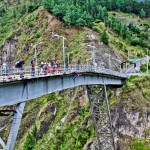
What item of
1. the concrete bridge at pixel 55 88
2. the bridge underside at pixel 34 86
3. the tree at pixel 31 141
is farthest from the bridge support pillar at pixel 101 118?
the tree at pixel 31 141

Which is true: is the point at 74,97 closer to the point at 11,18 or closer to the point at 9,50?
the point at 9,50

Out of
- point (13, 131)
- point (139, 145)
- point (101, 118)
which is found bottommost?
point (139, 145)

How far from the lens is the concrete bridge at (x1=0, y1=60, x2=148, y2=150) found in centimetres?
2953

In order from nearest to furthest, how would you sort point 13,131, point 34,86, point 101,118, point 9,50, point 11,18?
point 13,131 < point 34,86 < point 101,118 < point 9,50 < point 11,18

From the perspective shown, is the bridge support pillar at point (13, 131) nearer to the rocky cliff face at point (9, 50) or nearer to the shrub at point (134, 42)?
the rocky cliff face at point (9, 50)

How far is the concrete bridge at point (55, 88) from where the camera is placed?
96.9 ft

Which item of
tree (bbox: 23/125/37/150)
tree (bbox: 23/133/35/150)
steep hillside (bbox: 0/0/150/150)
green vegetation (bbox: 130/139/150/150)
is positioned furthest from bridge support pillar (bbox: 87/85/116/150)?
tree (bbox: 23/133/35/150)

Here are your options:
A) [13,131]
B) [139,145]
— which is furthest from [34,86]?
[139,145]

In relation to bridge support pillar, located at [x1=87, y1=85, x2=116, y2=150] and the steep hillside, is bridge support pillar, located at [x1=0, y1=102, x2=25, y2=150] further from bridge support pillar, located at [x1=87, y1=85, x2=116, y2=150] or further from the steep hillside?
the steep hillside

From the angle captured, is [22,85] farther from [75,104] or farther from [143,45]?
[143,45]

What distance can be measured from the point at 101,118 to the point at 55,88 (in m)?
30.2

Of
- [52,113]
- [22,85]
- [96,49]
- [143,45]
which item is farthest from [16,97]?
[143,45]

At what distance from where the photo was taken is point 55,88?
143ft

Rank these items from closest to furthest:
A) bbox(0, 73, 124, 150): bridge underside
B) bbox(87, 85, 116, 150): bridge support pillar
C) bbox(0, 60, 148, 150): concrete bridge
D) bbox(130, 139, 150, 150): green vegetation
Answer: bbox(0, 73, 124, 150): bridge underside
bbox(0, 60, 148, 150): concrete bridge
bbox(130, 139, 150, 150): green vegetation
bbox(87, 85, 116, 150): bridge support pillar
